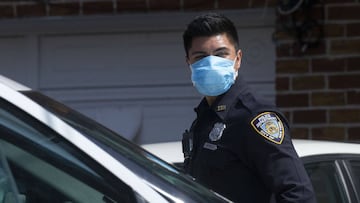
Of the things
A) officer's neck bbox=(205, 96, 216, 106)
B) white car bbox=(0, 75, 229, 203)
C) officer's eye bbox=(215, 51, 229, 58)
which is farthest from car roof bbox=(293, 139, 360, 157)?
white car bbox=(0, 75, 229, 203)

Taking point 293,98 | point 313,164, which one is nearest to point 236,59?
point 313,164

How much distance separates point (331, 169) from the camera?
3793mm

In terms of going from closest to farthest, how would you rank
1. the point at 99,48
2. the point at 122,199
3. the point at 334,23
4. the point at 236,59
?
the point at 122,199, the point at 236,59, the point at 334,23, the point at 99,48

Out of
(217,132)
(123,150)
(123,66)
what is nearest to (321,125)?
(123,66)

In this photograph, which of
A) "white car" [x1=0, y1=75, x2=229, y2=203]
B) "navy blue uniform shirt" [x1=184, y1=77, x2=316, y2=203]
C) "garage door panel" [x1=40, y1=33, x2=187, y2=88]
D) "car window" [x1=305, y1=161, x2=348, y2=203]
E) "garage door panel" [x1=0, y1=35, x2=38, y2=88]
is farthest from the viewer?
"garage door panel" [x1=0, y1=35, x2=38, y2=88]

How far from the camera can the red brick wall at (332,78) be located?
264 inches

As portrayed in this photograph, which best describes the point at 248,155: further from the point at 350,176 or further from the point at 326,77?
the point at 326,77

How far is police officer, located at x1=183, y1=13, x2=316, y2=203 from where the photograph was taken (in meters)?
2.79

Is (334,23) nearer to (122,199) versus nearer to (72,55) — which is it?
(72,55)

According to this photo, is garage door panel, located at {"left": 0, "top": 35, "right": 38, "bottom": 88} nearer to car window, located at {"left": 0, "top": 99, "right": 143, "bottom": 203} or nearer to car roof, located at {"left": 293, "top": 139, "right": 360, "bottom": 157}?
car roof, located at {"left": 293, "top": 139, "right": 360, "bottom": 157}

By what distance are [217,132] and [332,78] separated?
398 cm

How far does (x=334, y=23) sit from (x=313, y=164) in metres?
3.22

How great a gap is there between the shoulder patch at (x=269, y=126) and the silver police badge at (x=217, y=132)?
13 cm

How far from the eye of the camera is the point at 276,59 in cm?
684
